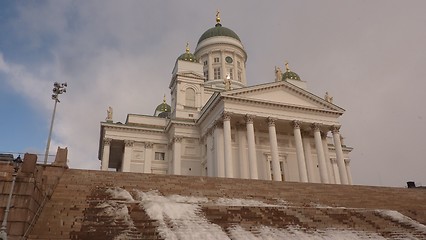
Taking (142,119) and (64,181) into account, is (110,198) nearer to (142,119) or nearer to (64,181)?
(64,181)

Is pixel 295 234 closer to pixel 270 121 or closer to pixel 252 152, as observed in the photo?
pixel 252 152

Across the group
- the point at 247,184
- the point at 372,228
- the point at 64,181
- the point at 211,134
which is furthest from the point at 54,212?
the point at 211,134

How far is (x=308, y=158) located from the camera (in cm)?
4000

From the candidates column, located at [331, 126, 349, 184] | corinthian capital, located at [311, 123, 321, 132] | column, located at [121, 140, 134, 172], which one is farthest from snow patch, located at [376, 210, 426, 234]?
column, located at [121, 140, 134, 172]

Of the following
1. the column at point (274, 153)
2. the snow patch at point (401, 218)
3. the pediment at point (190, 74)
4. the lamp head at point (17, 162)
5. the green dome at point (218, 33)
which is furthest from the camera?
the green dome at point (218, 33)

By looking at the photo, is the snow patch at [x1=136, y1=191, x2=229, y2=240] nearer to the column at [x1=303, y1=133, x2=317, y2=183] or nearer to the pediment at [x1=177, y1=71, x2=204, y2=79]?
the column at [x1=303, y1=133, x2=317, y2=183]

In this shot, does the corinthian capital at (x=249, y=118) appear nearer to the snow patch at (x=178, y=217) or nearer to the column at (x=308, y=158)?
the column at (x=308, y=158)

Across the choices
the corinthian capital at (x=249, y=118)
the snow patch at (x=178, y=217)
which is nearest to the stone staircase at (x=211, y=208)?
the snow patch at (x=178, y=217)

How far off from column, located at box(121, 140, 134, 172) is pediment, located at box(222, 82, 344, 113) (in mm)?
15158

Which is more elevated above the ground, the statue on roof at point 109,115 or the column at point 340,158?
the statue on roof at point 109,115

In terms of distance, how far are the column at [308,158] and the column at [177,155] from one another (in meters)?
13.8

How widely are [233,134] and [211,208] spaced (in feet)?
75.0

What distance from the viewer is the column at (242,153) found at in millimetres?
36250

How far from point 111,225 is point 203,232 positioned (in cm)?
316
